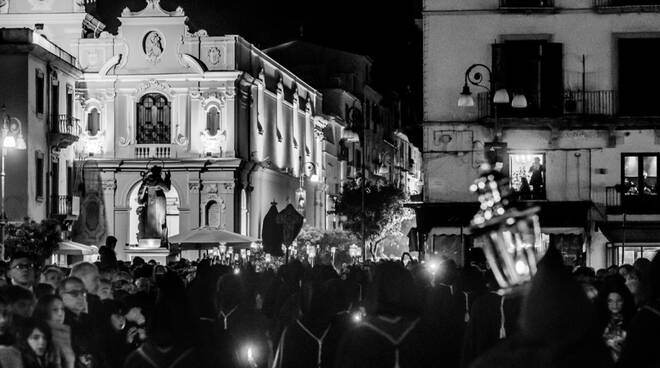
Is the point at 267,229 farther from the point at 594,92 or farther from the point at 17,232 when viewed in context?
the point at 17,232

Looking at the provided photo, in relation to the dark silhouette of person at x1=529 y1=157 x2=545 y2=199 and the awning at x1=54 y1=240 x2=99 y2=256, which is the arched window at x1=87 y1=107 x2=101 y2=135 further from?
the dark silhouette of person at x1=529 y1=157 x2=545 y2=199

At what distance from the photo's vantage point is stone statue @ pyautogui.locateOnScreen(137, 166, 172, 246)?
34469mm

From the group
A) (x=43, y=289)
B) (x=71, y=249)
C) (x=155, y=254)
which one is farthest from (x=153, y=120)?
(x=43, y=289)

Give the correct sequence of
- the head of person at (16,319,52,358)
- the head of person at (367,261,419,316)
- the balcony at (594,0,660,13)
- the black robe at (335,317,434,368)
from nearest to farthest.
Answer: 1. the black robe at (335,317,434,368)
2. the head of person at (367,261,419,316)
3. the head of person at (16,319,52,358)
4. the balcony at (594,0,660,13)

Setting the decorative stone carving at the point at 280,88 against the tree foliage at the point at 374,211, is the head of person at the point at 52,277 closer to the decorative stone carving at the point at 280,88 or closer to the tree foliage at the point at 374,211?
the decorative stone carving at the point at 280,88

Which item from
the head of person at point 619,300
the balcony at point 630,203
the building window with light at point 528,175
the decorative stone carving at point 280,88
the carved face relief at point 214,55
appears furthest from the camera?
the decorative stone carving at point 280,88

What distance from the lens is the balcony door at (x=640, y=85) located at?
37.2 m

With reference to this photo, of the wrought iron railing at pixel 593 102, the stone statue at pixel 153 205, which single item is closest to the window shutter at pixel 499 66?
the wrought iron railing at pixel 593 102

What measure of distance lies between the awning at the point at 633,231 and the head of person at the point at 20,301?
1066 inches

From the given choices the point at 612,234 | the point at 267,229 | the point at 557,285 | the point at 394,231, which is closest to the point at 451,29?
the point at 612,234

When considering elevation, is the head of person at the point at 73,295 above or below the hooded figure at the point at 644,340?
below

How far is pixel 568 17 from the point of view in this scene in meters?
37.9

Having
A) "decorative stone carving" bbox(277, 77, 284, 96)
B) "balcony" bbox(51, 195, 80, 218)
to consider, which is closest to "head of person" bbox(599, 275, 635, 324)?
"balcony" bbox(51, 195, 80, 218)

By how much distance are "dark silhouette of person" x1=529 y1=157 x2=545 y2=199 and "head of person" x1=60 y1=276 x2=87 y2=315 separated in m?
26.2
